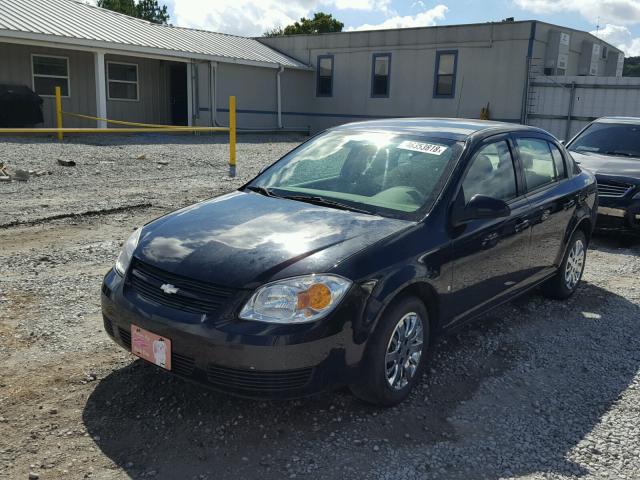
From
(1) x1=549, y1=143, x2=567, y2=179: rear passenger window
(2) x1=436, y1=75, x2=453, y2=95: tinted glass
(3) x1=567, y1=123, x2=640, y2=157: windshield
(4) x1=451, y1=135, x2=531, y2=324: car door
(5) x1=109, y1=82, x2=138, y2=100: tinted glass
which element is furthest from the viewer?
(2) x1=436, y1=75, x2=453, y2=95: tinted glass

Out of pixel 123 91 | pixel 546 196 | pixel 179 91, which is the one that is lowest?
pixel 546 196

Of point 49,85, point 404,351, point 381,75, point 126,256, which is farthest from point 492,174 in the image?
point 381,75

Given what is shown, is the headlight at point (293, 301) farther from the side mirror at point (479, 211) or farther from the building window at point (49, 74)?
the building window at point (49, 74)

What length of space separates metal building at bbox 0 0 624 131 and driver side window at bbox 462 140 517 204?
15.8m

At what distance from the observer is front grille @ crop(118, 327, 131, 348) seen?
10.9ft

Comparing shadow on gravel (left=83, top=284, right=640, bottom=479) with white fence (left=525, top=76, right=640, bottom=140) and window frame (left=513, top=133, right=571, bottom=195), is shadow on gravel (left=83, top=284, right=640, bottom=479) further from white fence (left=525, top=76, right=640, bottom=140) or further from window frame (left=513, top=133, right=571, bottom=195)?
white fence (left=525, top=76, right=640, bottom=140)

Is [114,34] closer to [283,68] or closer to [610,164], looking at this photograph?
[283,68]

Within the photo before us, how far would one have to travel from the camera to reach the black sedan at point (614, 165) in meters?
7.47

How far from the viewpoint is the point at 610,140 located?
889cm

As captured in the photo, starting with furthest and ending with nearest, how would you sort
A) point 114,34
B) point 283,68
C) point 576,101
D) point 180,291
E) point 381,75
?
point 283,68, point 381,75, point 576,101, point 114,34, point 180,291

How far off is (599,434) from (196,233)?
2526 mm

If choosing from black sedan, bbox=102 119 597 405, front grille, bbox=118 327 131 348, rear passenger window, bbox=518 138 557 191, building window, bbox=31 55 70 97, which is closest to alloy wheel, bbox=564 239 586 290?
black sedan, bbox=102 119 597 405

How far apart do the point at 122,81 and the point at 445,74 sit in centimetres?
1167

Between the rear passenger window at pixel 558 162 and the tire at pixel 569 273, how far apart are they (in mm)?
576
